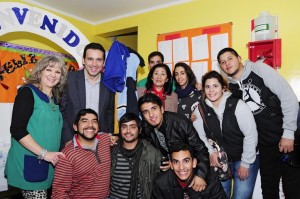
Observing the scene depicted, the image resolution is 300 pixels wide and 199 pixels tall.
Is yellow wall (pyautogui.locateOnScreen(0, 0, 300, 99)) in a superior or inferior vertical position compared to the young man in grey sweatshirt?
superior

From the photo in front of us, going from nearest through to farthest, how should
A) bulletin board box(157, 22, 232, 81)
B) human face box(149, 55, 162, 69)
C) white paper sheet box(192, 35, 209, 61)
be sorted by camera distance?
1. human face box(149, 55, 162, 69)
2. bulletin board box(157, 22, 232, 81)
3. white paper sheet box(192, 35, 209, 61)

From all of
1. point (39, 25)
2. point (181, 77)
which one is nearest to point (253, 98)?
point (181, 77)

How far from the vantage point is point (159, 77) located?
2.78m

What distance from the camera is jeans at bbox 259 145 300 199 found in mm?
2260

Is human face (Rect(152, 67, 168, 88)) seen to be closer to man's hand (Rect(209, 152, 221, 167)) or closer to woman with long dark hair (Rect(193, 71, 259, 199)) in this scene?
woman with long dark hair (Rect(193, 71, 259, 199))

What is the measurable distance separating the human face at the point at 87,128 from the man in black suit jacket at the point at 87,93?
19cm

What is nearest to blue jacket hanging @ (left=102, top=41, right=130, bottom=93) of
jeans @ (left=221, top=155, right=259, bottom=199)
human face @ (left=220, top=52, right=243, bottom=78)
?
human face @ (left=220, top=52, right=243, bottom=78)

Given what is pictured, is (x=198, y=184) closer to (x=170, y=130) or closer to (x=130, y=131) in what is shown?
(x=170, y=130)

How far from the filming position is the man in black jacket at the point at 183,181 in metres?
1.99

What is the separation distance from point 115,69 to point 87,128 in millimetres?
686

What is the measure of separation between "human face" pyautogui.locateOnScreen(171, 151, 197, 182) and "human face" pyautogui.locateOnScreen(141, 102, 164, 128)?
1.05 feet

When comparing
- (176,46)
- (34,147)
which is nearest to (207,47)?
(176,46)

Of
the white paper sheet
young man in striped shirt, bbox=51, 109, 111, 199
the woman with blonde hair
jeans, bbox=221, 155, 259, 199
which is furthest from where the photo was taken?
the white paper sheet

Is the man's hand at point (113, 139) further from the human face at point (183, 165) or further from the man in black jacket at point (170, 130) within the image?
the human face at point (183, 165)
